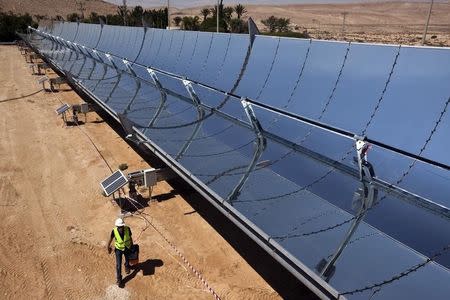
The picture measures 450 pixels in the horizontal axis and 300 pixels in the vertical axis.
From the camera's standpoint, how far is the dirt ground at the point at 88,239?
7582 millimetres

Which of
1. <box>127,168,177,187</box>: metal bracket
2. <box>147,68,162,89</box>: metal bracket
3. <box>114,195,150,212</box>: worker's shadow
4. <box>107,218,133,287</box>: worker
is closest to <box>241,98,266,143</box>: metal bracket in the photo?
<box>107,218,133,287</box>: worker

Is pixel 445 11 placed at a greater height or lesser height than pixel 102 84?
greater

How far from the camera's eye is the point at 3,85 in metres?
30.1

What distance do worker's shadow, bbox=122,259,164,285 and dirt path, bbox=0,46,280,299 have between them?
20 millimetres

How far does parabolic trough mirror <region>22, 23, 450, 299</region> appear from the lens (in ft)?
15.8

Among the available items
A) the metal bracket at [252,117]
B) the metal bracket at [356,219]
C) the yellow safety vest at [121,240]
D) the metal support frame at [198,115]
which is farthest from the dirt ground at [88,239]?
the metal bracket at [252,117]

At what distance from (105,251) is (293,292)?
399 cm

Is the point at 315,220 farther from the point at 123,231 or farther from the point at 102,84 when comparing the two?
the point at 102,84

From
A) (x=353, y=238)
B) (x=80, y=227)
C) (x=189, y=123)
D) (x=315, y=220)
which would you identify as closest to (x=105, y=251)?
(x=80, y=227)

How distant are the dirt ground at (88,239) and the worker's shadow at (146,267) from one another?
0.07ft

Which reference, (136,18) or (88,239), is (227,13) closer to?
(136,18)

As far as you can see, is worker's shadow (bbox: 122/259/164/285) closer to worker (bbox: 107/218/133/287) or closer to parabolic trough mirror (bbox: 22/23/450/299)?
worker (bbox: 107/218/133/287)

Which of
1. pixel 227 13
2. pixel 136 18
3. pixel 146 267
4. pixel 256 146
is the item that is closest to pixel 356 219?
pixel 256 146

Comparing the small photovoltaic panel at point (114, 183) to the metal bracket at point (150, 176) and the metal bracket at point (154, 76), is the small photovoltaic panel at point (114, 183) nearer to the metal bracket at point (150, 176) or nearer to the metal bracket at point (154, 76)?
the metal bracket at point (150, 176)
